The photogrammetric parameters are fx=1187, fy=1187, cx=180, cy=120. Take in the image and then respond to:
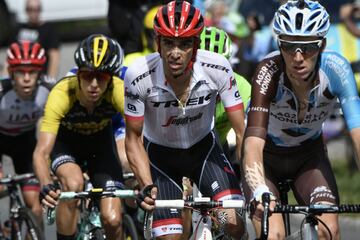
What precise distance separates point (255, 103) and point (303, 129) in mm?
636

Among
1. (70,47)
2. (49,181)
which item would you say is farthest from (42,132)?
(70,47)

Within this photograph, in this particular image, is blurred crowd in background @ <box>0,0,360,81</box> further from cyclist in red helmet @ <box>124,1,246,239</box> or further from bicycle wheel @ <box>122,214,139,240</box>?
cyclist in red helmet @ <box>124,1,246,239</box>

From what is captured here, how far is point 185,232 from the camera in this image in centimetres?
892

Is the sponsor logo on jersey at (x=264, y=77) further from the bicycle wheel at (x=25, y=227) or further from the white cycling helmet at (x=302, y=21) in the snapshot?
the bicycle wheel at (x=25, y=227)

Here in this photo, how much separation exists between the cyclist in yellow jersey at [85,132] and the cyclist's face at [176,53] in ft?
4.63

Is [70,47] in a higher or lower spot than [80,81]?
lower

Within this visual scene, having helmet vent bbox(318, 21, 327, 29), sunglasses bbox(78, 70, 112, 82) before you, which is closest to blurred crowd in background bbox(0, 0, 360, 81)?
sunglasses bbox(78, 70, 112, 82)

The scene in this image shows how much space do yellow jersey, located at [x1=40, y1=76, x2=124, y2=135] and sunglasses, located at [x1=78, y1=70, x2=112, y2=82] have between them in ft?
0.40

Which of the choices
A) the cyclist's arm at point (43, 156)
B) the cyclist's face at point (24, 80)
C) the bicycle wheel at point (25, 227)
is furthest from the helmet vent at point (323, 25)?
the cyclist's face at point (24, 80)

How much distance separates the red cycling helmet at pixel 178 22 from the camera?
26.5ft

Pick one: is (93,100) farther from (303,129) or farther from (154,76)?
(303,129)

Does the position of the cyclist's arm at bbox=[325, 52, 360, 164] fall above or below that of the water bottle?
above

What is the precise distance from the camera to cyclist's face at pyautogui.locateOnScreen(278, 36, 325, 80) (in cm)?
760

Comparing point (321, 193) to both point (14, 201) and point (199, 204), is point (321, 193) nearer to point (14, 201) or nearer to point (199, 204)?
point (199, 204)
